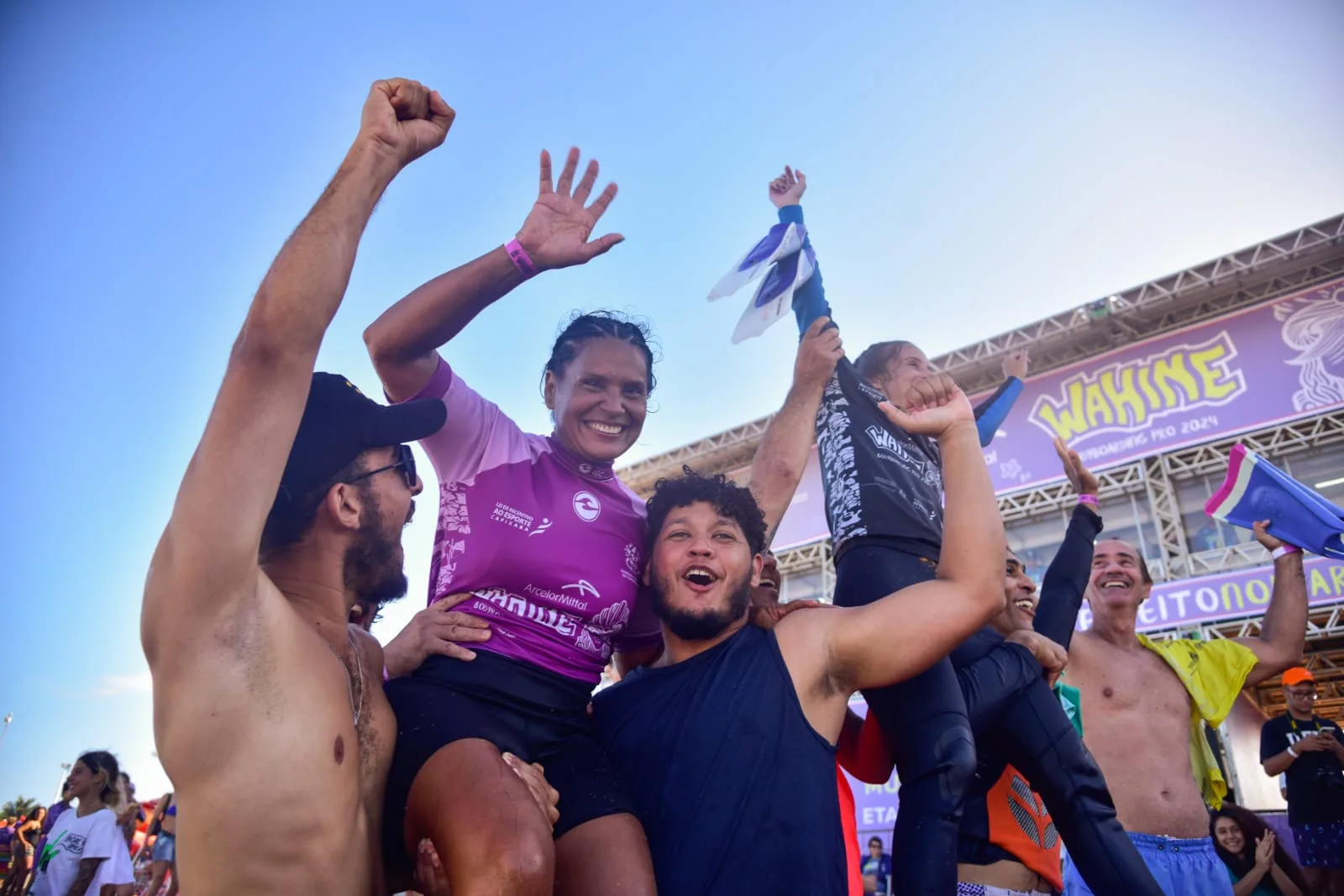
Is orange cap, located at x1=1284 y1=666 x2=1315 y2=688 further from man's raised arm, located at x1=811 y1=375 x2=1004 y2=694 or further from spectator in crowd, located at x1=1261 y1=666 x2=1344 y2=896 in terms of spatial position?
man's raised arm, located at x1=811 y1=375 x2=1004 y2=694

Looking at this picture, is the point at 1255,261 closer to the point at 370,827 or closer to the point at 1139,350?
the point at 1139,350

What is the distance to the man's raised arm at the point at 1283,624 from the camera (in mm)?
5051

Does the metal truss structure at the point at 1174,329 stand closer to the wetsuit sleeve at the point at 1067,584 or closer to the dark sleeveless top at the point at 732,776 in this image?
the wetsuit sleeve at the point at 1067,584

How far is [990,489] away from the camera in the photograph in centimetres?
259

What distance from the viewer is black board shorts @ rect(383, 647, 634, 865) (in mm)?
1958

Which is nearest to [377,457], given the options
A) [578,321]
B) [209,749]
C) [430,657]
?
[430,657]

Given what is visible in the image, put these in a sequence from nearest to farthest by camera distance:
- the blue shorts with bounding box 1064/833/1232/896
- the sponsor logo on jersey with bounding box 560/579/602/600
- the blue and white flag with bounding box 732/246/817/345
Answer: the sponsor logo on jersey with bounding box 560/579/602/600 → the blue and white flag with bounding box 732/246/817/345 → the blue shorts with bounding box 1064/833/1232/896

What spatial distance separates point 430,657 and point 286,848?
793 millimetres

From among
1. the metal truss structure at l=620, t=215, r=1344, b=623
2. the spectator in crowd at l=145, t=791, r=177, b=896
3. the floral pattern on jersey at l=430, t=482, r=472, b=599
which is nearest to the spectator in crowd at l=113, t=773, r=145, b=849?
the spectator in crowd at l=145, t=791, r=177, b=896

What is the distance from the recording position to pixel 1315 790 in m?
6.48

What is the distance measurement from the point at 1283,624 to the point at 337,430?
227 inches

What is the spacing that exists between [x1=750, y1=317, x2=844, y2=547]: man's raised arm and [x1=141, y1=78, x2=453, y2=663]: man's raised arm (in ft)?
6.66

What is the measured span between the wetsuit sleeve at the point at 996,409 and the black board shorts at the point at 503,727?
234cm

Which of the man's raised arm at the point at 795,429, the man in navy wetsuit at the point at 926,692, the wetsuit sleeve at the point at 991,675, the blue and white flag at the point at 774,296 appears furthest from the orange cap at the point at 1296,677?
the blue and white flag at the point at 774,296
